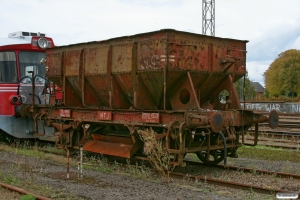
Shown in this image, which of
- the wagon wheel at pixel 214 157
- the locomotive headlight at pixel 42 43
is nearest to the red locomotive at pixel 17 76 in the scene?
the locomotive headlight at pixel 42 43

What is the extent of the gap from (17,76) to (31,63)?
29.4 inches

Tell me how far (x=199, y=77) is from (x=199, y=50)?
663 mm

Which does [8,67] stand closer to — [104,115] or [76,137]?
[76,137]

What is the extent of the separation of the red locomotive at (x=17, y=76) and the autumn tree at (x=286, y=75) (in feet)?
202

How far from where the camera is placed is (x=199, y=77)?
971 cm

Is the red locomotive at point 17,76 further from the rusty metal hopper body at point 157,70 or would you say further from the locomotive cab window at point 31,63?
the rusty metal hopper body at point 157,70

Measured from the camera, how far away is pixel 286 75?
70438 millimetres

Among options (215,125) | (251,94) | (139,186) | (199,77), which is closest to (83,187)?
(139,186)

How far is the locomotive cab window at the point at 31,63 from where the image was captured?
14.3 meters

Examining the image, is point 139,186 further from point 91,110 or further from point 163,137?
point 91,110

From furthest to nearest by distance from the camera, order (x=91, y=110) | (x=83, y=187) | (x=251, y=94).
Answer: (x=251, y=94), (x=91, y=110), (x=83, y=187)

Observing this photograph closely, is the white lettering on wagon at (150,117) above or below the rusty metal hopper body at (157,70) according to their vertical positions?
below

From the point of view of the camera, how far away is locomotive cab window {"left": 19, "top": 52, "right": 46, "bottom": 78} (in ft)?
46.8

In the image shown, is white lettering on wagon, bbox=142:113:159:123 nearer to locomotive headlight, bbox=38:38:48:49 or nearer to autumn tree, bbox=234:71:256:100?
locomotive headlight, bbox=38:38:48:49
